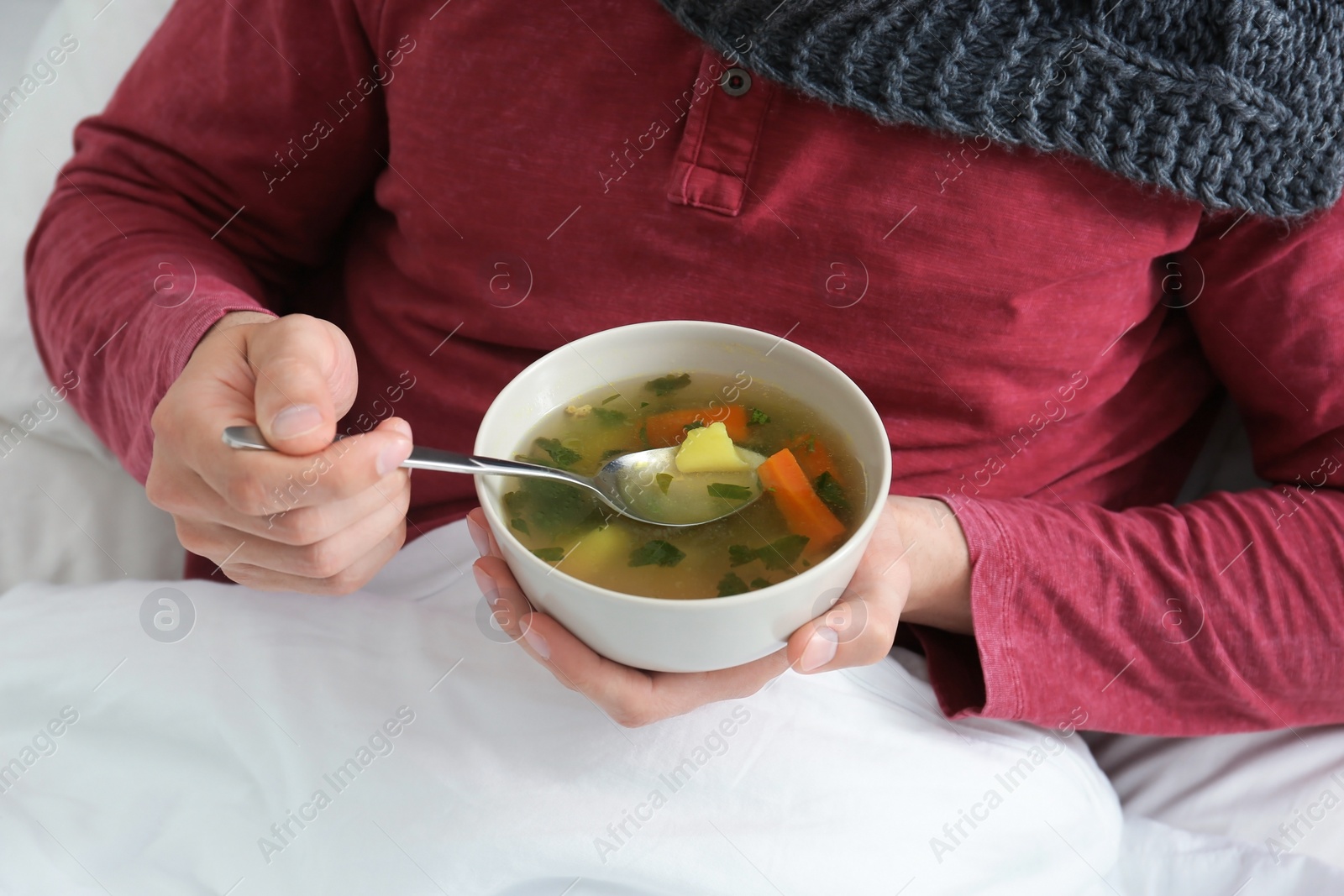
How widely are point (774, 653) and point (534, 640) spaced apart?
18 cm

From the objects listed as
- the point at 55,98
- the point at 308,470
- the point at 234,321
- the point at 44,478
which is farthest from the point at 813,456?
the point at 55,98

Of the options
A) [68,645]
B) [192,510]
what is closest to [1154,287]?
[192,510]

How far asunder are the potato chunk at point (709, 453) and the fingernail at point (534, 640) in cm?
16

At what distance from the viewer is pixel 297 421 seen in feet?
2.03

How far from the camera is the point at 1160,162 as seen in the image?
2.46ft

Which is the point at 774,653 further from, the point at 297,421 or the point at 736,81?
the point at 736,81

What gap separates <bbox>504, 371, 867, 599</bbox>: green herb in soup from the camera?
66 cm

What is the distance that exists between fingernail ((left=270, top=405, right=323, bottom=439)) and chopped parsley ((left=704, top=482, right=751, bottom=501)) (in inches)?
11.1

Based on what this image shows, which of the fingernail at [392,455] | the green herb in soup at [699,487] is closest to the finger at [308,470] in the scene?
the fingernail at [392,455]

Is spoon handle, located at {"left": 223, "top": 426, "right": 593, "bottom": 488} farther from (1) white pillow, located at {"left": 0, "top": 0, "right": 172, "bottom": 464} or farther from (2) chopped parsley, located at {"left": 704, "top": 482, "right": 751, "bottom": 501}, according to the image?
(1) white pillow, located at {"left": 0, "top": 0, "right": 172, "bottom": 464}

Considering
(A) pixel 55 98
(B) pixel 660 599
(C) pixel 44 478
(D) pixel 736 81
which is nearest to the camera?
(B) pixel 660 599

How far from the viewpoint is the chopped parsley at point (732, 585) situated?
64 centimetres

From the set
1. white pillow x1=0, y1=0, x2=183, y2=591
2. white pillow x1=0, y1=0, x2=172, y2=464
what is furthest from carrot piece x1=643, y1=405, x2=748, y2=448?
white pillow x1=0, y1=0, x2=172, y2=464

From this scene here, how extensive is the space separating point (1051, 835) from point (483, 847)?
0.50 m
